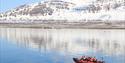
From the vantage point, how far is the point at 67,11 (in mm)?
94375

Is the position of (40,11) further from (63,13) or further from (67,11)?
(67,11)

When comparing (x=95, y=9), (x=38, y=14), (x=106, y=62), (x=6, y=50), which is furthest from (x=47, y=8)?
(x=106, y=62)

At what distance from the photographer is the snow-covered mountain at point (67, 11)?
83938 mm

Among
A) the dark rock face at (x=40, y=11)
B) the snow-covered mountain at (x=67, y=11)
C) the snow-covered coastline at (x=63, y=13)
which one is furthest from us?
the dark rock face at (x=40, y=11)

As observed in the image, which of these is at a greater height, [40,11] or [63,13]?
[40,11]

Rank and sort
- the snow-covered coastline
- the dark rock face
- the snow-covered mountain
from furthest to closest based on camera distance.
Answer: the dark rock face, the snow-covered mountain, the snow-covered coastline

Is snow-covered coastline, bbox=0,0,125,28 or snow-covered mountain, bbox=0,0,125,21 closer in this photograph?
snow-covered coastline, bbox=0,0,125,28

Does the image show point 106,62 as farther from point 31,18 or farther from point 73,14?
point 73,14

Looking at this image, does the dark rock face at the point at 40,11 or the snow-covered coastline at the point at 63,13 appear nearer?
the snow-covered coastline at the point at 63,13

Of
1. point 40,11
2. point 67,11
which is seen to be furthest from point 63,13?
point 40,11

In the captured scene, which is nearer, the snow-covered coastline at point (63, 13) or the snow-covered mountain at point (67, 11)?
the snow-covered coastline at point (63, 13)

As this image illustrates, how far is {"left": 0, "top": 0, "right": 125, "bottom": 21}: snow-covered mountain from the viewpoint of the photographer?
83938 millimetres

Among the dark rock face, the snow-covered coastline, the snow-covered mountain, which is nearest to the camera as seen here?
the snow-covered coastline

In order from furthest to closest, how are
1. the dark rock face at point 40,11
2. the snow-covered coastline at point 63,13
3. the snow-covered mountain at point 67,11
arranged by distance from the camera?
the dark rock face at point 40,11, the snow-covered mountain at point 67,11, the snow-covered coastline at point 63,13
